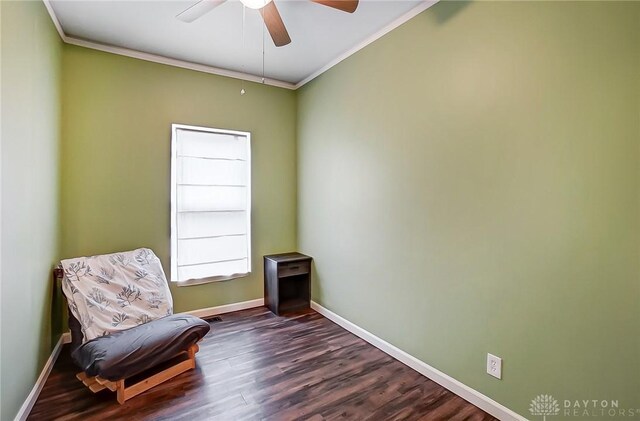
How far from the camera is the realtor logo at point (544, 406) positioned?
1.63m

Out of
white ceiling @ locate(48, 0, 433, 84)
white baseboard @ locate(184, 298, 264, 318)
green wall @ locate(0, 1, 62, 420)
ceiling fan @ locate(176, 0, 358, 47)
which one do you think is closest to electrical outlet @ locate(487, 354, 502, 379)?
ceiling fan @ locate(176, 0, 358, 47)

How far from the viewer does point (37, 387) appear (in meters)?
2.03

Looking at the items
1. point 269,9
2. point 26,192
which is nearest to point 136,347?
point 26,192

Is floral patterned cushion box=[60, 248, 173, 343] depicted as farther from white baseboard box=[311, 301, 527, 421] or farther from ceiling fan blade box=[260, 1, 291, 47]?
ceiling fan blade box=[260, 1, 291, 47]

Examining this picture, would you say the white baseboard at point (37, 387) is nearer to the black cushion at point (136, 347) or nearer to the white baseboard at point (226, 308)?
the black cushion at point (136, 347)

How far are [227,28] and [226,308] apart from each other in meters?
2.90

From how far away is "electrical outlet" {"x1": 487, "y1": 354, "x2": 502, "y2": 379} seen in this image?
1.85 m

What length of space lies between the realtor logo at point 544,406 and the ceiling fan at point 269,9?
2.50 metres

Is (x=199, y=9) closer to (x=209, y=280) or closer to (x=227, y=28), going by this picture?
(x=227, y=28)

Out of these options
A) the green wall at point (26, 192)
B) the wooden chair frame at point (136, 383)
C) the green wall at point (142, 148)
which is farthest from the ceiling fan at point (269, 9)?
the wooden chair frame at point (136, 383)

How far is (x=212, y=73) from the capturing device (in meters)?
3.40

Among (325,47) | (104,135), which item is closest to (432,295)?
(325,47)

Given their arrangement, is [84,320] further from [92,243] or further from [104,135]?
[104,135]

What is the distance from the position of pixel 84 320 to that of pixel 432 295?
8.76 ft
